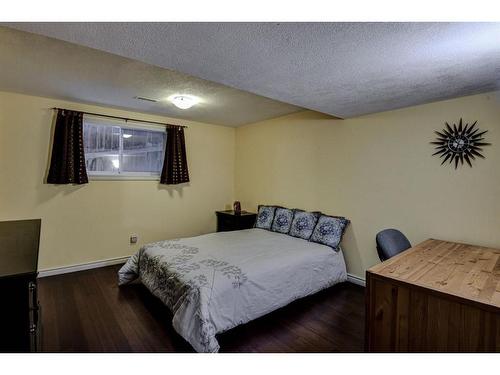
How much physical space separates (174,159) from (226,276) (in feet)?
7.96

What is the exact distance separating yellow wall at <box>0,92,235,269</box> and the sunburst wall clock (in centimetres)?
328

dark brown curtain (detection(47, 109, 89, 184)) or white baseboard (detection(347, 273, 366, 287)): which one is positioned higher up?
dark brown curtain (detection(47, 109, 89, 184))

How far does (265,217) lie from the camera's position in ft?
12.2

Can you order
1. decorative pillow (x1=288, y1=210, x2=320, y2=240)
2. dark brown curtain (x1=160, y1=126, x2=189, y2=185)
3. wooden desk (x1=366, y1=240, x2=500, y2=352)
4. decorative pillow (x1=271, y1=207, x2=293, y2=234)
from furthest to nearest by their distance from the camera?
dark brown curtain (x1=160, y1=126, x2=189, y2=185) < decorative pillow (x1=271, y1=207, x2=293, y2=234) < decorative pillow (x1=288, y1=210, x2=320, y2=240) < wooden desk (x1=366, y1=240, x2=500, y2=352)

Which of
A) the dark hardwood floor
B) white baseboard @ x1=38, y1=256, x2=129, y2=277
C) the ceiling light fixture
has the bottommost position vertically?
the dark hardwood floor

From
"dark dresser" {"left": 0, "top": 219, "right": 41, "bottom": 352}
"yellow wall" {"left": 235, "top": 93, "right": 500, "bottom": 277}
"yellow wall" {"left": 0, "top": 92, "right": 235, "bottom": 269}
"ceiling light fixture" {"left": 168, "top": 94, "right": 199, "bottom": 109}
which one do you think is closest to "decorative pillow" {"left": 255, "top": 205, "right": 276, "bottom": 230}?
"yellow wall" {"left": 235, "top": 93, "right": 500, "bottom": 277}

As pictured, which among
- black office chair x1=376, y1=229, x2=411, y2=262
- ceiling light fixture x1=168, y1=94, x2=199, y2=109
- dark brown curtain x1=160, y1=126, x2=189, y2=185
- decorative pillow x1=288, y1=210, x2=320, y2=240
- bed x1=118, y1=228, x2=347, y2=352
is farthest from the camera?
dark brown curtain x1=160, y1=126, x2=189, y2=185

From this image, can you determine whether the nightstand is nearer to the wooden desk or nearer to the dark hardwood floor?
the dark hardwood floor

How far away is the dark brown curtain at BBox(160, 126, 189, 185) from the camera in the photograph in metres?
3.88

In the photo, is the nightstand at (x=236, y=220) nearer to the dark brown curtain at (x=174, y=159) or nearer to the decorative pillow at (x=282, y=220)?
the decorative pillow at (x=282, y=220)

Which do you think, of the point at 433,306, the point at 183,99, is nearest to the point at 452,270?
the point at 433,306

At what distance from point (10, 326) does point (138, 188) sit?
276 cm

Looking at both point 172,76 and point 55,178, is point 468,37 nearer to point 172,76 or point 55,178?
point 172,76
